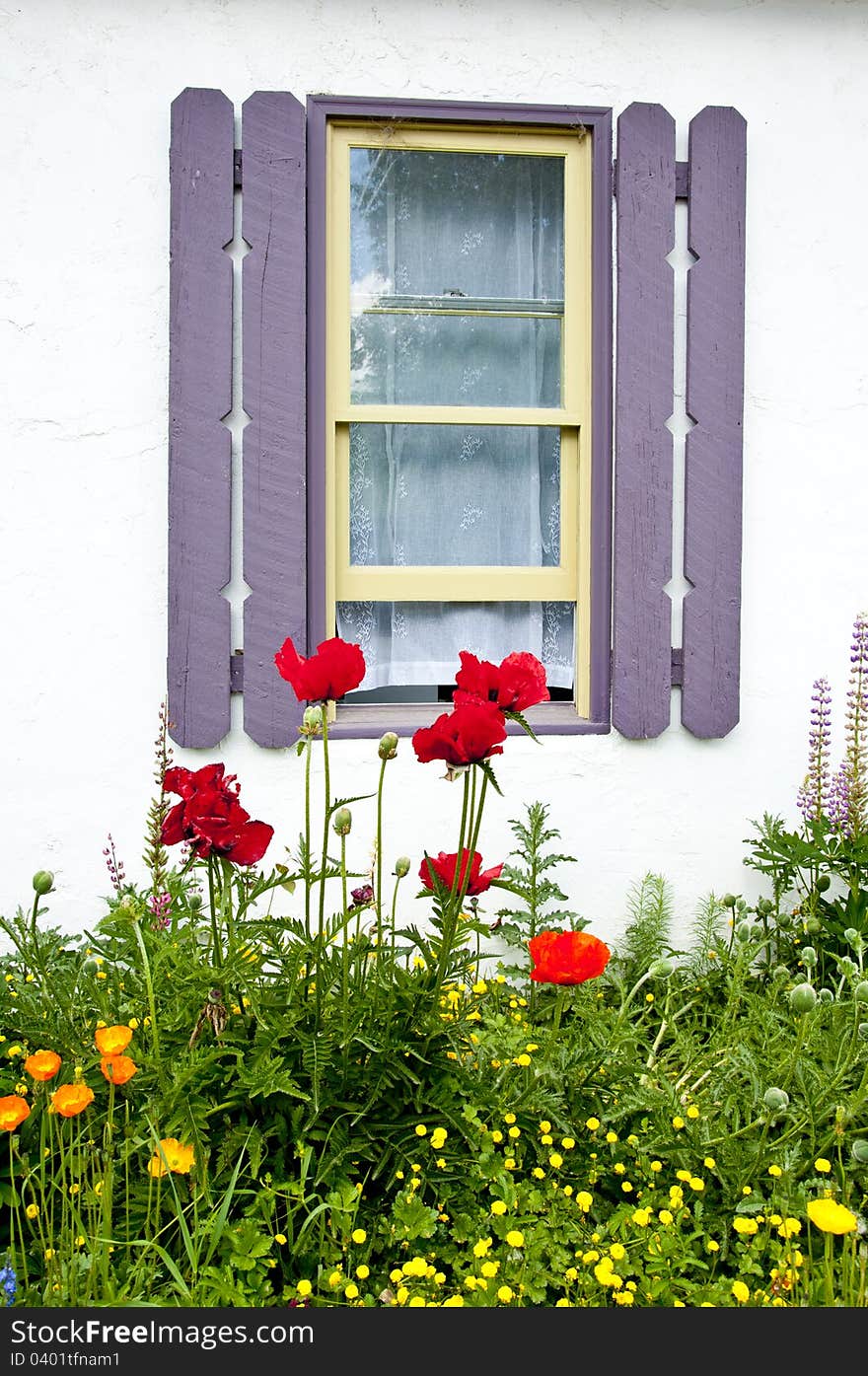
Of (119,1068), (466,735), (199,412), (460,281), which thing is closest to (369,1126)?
(119,1068)

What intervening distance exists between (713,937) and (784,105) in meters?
2.38

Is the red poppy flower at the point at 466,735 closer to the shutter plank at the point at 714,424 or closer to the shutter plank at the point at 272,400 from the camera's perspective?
the shutter plank at the point at 272,400

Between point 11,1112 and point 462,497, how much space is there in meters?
2.12

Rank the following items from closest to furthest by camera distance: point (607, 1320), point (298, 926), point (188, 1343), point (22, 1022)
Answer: point (188, 1343) → point (607, 1320) → point (298, 926) → point (22, 1022)

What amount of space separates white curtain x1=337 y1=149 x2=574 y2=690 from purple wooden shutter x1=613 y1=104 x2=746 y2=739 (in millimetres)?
233

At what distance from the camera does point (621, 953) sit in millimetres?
2854

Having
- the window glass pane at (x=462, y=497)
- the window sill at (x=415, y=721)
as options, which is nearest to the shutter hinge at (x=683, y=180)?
the window glass pane at (x=462, y=497)

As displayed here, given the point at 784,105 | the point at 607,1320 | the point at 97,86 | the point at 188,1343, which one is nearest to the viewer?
the point at 188,1343

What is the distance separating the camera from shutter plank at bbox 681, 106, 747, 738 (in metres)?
2.84

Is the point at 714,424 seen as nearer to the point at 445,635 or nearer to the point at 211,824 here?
the point at 445,635

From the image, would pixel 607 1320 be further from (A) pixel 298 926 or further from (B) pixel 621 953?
(B) pixel 621 953

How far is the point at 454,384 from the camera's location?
299cm

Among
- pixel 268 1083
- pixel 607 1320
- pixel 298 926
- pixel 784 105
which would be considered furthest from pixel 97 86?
pixel 607 1320

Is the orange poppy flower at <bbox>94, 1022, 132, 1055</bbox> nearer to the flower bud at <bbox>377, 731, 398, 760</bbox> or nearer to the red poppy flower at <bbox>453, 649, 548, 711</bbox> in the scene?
the flower bud at <bbox>377, 731, 398, 760</bbox>
